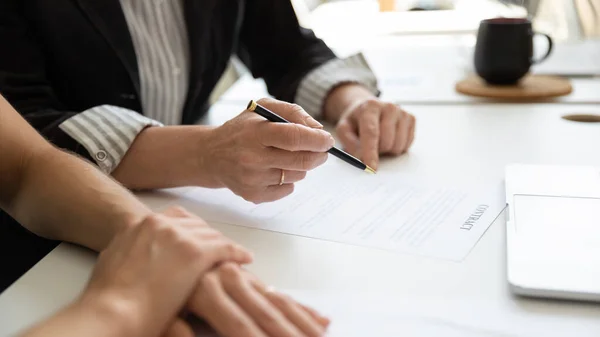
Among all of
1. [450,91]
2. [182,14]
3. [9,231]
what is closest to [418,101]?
[450,91]

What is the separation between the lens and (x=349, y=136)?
89 cm

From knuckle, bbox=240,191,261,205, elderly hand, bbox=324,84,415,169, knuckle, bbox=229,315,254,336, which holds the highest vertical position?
knuckle, bbox=229,315,254,336

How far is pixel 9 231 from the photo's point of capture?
0.75 metres

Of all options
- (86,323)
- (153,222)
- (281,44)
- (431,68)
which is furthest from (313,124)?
(431,68)

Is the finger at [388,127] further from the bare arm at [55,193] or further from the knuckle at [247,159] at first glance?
the bare arm at [55,193]

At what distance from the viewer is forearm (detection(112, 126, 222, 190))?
2.39 feet

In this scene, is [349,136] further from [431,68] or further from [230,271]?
[431,68]

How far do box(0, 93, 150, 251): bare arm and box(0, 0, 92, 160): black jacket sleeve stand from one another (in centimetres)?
17

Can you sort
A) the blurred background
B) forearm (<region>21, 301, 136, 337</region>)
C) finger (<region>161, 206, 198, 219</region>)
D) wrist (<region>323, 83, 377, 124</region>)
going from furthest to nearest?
the blurred background, wrist (<region>323, 83, 377, 124</region>), finger (<region>161, 206, 198, 219</region>), forearm (<region>21, 301, 136, 337</region>)

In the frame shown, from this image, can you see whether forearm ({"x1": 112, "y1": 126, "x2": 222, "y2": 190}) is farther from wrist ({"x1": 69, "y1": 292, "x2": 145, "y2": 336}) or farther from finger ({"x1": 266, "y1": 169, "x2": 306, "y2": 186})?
wrist ({"x1": 69, "y1": 292, "x2": 145, "y2": 336})

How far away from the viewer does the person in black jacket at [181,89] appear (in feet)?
2.24

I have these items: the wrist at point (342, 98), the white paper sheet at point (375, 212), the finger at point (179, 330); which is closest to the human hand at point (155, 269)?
the finger at point (179, 330)

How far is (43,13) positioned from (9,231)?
325 mm

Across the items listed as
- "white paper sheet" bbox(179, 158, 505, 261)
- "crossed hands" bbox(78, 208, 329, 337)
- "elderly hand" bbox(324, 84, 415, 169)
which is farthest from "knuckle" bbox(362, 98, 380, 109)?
"crossed hands" bbox(78, 208, 329, 337)
